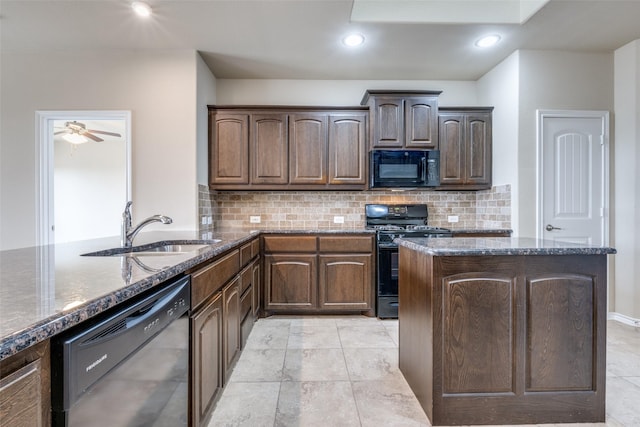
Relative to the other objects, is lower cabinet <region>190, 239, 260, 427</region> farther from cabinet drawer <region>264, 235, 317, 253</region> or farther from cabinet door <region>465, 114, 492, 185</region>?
cabinet door <region>465, 114, 492, 185</region>

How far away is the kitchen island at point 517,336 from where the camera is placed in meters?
1.60

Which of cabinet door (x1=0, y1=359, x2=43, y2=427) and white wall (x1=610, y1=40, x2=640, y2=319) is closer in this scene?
cabinet door (x1=0, y1=359, x2=43, y2=427)

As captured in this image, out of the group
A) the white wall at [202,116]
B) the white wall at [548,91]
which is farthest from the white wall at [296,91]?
the white wall at [548,91]

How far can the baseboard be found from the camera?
3033 millimetres

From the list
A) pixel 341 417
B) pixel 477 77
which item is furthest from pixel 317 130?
pixel 341 417

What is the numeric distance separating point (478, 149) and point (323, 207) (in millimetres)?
1889

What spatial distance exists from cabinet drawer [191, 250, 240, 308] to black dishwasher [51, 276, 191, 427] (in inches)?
3.3

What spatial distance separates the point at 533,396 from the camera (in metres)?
1.62

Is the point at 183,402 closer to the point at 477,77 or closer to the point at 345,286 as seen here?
the point at 345,286

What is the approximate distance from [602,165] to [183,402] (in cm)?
412

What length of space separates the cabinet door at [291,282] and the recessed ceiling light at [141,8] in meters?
2.32

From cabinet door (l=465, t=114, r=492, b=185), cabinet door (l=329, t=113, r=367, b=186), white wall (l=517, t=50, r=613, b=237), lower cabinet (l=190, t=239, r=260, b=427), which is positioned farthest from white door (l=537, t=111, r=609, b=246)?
lower cabinet (l=190, t=239, r=260, b=427)

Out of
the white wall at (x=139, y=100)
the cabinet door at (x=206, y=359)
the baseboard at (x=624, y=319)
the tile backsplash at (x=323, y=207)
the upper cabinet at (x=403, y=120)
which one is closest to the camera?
the cabinet door at (x=206, y=359)

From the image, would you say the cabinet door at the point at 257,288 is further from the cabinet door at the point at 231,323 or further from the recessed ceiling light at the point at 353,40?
the recessed ceiling light at the point at 353,40
